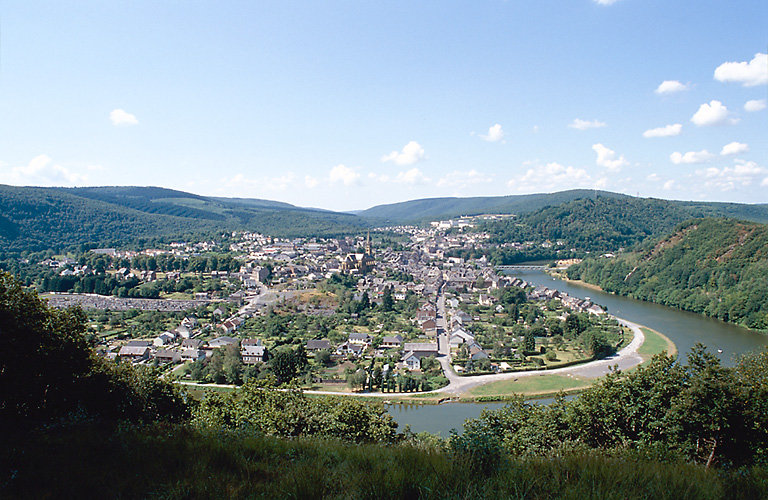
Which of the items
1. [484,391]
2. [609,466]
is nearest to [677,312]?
[484,391]

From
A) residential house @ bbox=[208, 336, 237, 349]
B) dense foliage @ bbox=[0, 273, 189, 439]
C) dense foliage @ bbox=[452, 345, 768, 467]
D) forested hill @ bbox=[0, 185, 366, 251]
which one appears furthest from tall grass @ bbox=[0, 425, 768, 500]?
forested hill @ bbox=[0, 185, 366, 251]

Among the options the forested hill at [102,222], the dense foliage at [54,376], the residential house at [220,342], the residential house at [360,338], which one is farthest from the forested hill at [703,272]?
the forested hill at [102,222]

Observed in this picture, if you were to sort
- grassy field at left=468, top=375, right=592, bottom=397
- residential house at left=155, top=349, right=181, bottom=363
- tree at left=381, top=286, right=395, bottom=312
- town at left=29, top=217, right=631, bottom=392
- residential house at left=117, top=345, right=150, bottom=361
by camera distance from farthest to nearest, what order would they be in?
tree at left=381, top=286, right=395, bottom=312 → residential house at left=155, top=349, right=181, bottom=363 → residential house at left=117, top=345, right=150, bottom=361 → town at left=29, top=217, right=631, bottom=392 → grassy field at left=468, top=375, right=592, bottom=397

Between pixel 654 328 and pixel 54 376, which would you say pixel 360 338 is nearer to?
pixel 54 376

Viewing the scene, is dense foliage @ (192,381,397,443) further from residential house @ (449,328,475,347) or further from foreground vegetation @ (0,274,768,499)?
residential house @ (449,328,475,347)

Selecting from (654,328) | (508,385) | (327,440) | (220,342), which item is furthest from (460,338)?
(327,440)

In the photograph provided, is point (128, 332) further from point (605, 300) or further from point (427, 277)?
point (605, 300)
